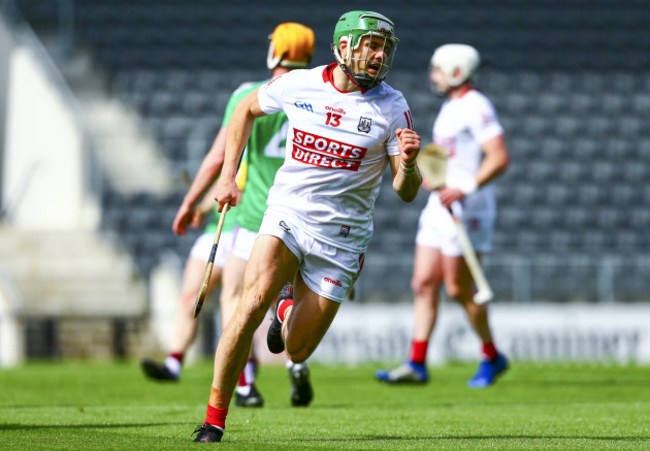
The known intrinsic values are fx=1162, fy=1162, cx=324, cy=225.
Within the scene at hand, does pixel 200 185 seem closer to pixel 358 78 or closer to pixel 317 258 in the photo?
pixel 317 258

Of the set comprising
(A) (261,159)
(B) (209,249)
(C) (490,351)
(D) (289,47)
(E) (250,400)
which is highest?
(D) (289,47)

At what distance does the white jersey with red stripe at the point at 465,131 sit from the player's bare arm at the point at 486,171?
6 centimetres

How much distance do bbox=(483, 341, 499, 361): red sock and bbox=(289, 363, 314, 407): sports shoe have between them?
6.11ft

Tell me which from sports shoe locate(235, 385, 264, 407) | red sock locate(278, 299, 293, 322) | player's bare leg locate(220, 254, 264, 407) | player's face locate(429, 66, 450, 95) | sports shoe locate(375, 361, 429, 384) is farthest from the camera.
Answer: player's face locate(429, 66, 450, 95)

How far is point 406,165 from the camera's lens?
4641 millimetres

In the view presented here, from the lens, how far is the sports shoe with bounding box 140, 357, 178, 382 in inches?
307

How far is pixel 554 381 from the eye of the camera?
29.8 ft

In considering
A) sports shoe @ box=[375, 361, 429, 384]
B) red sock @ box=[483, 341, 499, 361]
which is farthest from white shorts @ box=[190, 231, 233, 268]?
red sock @ box=[483, 341, 499, 361]

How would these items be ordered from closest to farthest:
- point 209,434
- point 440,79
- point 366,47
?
point 209,434 < point 366,47 < point 440,79

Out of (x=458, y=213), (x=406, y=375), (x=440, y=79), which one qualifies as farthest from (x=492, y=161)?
(x=406, y=375)

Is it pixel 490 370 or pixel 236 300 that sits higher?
pixel 236 300

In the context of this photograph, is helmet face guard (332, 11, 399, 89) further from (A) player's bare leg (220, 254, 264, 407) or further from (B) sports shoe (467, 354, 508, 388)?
(B) sports shoe (467, 354, 508, 388)

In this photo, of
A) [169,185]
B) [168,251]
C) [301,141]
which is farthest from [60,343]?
[301,141]

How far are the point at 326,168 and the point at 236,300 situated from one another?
1869 millimetres
